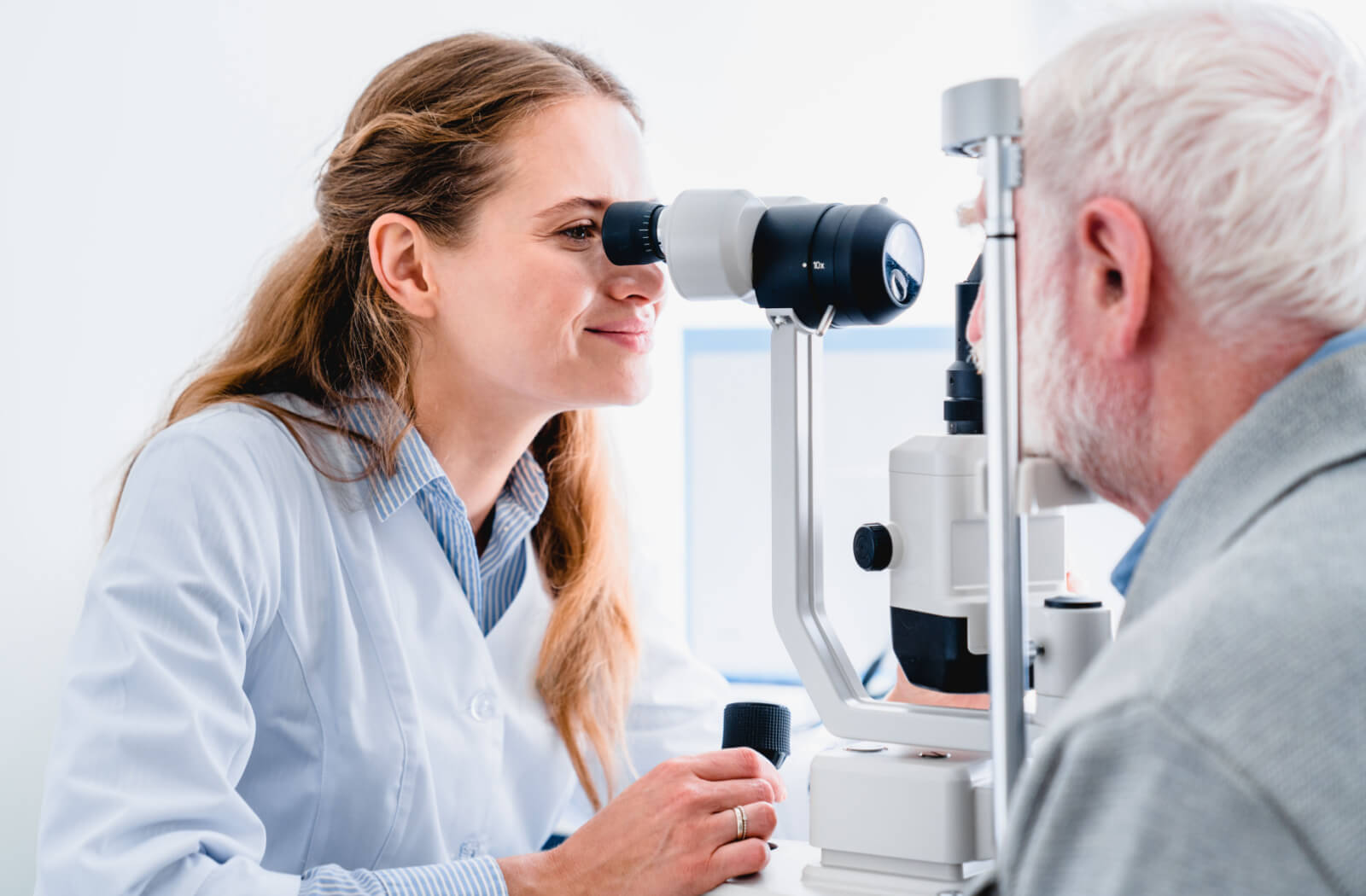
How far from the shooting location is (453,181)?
1.27 meters

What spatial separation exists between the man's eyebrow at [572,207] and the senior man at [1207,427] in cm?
59

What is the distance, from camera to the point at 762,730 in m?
1.07

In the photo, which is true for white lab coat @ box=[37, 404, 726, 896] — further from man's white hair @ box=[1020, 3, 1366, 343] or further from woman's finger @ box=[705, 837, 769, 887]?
man's white hair @ box=[1020, 3, 1366, 343]

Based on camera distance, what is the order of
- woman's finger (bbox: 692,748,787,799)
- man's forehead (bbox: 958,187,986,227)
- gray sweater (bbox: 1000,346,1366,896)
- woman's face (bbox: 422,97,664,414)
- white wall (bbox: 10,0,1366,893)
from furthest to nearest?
white wall (bbox: 10,0,1366,893), woman's face (bbox: 422,97,664,414), woman's finger (bbox: 692,748,787,799), man's forehead (bbox: 958,187,986,227), gray sweater (bbox: 1000,346,1366,896)

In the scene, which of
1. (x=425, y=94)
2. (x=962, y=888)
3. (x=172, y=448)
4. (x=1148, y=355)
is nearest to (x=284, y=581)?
(x=172, y=448)

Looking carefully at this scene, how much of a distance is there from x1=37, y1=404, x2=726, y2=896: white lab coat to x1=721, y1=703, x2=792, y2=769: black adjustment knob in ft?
0.97

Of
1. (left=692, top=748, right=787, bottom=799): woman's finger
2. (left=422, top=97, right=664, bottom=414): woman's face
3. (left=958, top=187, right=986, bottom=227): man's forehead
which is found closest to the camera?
(left=958, top=187, right=986, bottom=227): man's forehead

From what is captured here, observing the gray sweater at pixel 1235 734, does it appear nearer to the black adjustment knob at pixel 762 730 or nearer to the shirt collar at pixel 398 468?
the black adjustment knob at pixel 762 730

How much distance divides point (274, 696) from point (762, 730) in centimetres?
48

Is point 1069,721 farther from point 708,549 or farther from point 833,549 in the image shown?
point 708,549

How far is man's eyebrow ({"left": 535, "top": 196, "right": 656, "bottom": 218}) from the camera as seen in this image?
4.06ft

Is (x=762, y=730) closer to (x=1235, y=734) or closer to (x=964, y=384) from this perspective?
(x=964, y=384)

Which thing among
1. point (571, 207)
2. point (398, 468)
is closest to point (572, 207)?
point (571, 207)

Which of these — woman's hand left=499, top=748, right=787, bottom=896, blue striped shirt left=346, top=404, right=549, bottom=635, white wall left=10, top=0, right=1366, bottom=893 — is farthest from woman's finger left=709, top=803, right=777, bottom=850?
white wall left=10, top=0, right=1366, bottom=893
